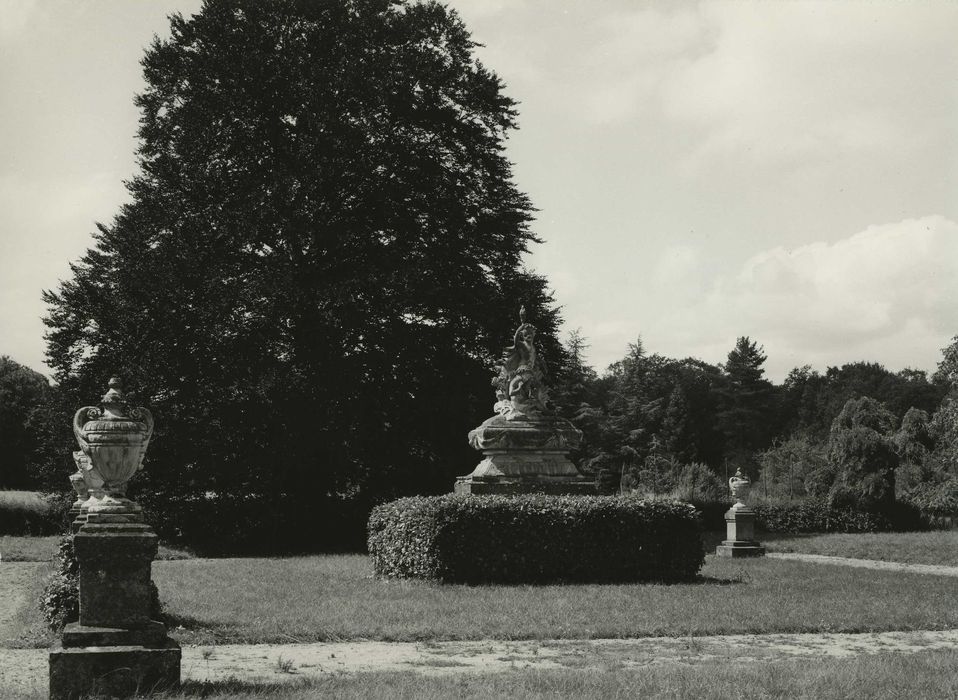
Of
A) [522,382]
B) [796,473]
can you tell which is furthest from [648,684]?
[796,473]

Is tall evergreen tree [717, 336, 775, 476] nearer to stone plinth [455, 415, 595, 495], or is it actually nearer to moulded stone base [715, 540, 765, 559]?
moulded stone base [715, 540, 765, 559]

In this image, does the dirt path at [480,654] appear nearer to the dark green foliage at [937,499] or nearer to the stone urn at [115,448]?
the stone urn at [115,448]

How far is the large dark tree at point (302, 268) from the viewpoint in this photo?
23703 mm

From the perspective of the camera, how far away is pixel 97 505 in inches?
310

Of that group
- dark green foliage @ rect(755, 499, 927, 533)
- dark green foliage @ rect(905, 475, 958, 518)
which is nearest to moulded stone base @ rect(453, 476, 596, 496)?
dark green foliage @ rect(755, 499, 927, 533)

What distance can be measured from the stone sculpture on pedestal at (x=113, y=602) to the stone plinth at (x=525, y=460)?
9.95 metres

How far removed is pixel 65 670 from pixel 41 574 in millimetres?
11024

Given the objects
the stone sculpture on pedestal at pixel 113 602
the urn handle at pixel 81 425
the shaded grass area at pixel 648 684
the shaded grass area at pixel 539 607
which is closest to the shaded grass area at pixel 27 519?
the shaded grass area at pixel 539 607

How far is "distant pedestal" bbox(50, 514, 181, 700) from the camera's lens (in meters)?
7.23

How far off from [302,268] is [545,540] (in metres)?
12.4

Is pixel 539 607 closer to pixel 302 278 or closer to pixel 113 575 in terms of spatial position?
pixel 113 575

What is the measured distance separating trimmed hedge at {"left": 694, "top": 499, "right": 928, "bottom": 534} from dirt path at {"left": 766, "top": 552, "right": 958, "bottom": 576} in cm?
769

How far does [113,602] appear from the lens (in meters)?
7.57

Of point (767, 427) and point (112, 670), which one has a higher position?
point (767, 427)
